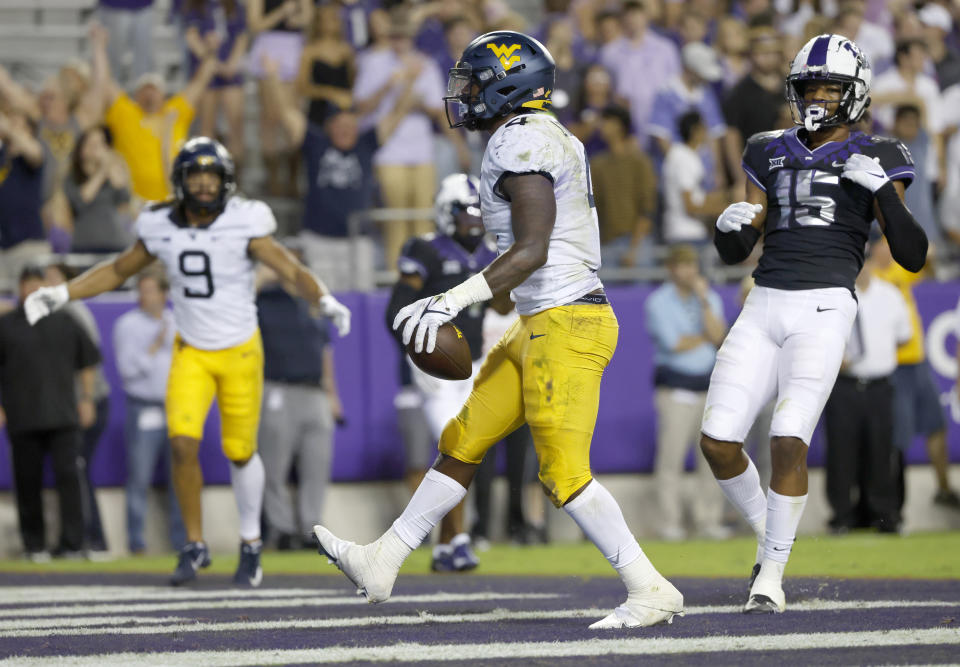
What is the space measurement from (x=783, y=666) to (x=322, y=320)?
24.2 ft

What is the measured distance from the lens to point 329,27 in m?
13.0

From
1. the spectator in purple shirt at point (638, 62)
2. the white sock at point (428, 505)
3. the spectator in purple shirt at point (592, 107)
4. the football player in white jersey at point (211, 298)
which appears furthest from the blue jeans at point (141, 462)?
the white sock at point (428, 505)

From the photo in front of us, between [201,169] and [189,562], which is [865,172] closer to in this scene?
[201,169]

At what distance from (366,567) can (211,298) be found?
2897mm

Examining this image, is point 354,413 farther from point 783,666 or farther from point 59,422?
point 783,666

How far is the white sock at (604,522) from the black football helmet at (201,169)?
11.7 ft

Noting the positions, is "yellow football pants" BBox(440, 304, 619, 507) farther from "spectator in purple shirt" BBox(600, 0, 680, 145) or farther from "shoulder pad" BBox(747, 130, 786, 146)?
"spectator in purple shirt" BBox(600, 0, 680, 145)

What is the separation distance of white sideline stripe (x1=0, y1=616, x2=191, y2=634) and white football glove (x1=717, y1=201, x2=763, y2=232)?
2.63 metres

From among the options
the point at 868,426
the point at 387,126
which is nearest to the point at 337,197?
the point at 387,126

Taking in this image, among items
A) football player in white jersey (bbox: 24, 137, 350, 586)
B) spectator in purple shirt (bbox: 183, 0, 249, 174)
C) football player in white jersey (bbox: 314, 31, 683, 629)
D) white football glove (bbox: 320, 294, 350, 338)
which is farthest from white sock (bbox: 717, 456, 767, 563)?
spectator in purple shirt (bbox: 183, 0, 249, 174)

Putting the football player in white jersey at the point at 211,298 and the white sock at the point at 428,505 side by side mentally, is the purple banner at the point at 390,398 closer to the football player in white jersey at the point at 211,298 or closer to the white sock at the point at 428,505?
the football player in white jersey at the point at 211,298

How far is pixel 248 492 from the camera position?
8328 mm

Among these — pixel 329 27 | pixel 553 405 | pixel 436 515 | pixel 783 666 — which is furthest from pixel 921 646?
pixel 329 27

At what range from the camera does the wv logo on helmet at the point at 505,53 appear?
5680 mm
